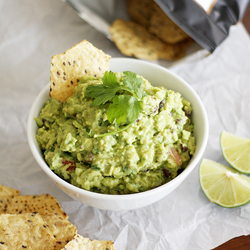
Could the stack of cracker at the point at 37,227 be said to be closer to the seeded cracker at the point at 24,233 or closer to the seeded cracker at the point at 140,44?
the seeded cracker at the point at 24,233

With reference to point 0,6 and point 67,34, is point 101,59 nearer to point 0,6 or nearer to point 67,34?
point 67,34

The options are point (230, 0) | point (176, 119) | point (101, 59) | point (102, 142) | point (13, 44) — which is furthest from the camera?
point (13, 44)

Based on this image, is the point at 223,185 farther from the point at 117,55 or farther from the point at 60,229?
the point at 117,55

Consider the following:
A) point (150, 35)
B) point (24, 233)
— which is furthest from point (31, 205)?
point (150, 35)

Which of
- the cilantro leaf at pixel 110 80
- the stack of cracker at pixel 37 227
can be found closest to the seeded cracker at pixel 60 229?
the stack of cracker at pixel 37 227

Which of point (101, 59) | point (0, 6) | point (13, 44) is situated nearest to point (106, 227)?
point (101, 59)

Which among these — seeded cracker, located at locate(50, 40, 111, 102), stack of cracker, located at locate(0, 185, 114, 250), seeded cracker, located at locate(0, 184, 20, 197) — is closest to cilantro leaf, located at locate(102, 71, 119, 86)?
seeded cracker, located at locate(50, 40, 111, 102)
